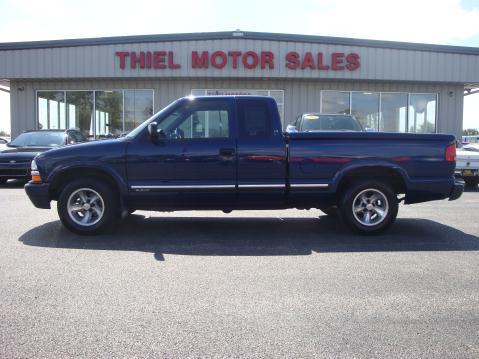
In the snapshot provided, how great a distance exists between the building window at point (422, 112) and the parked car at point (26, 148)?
13370 mm

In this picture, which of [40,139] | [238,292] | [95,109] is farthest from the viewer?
[95,109]

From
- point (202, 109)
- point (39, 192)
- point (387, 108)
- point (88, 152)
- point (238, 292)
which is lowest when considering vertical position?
point (238, 292)

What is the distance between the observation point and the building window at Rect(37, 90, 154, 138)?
61.7ft

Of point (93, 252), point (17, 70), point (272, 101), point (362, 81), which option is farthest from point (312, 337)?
point (17, 70)

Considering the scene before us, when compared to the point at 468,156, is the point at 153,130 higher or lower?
higher

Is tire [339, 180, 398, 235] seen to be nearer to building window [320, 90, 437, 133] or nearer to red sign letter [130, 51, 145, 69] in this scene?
building window [320, 90, 437, 133]

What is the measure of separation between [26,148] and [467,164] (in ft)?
39.0

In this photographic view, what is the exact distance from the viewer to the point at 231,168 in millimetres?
6234

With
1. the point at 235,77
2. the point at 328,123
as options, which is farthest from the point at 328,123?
the point at 235,77

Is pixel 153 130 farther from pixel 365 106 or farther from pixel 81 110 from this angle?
pixel 365 106

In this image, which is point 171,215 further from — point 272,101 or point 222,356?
point 222,356

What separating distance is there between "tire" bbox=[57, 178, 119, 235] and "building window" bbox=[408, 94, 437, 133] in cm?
1629

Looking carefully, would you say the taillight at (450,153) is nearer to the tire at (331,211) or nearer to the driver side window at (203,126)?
the tire at (331,211)

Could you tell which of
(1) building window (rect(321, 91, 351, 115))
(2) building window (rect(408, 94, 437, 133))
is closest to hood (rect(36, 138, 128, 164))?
(1) building window (rect(321, 91, 351, 115))
